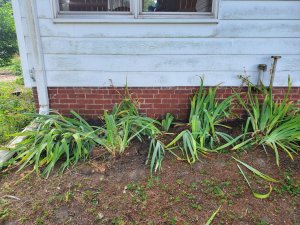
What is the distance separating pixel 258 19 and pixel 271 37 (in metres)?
0.28

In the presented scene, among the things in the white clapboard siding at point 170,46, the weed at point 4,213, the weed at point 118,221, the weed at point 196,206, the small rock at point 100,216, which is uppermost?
the white clapboard siding at point 170,46

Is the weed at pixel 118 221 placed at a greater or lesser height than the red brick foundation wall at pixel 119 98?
lesser

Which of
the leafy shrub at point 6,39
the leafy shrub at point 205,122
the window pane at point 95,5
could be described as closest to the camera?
the leafy shrub at point 205,122

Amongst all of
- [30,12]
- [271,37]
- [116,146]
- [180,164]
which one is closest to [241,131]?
[180,164]

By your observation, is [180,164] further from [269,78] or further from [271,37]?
[271,37]

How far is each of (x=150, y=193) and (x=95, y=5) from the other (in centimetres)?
225

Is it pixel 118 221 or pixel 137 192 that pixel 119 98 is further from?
pixel 118 221

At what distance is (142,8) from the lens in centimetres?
294

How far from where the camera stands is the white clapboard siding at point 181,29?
293cm

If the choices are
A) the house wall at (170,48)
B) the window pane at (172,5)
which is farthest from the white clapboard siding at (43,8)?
the window pane at (172,5)

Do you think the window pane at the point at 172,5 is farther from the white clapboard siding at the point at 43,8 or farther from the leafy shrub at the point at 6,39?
the leafy shrub at the point at 6,39

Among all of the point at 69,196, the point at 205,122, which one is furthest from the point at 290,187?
the point at 69,196

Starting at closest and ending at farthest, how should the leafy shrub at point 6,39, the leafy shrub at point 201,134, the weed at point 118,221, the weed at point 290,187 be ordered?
1. the weed at point 118,221
2. the weed at point 290,187
3. the leafy shrub at point 201,134
4. the leafy shrub at point 6,39

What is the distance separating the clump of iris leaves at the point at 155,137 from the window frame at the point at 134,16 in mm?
827
